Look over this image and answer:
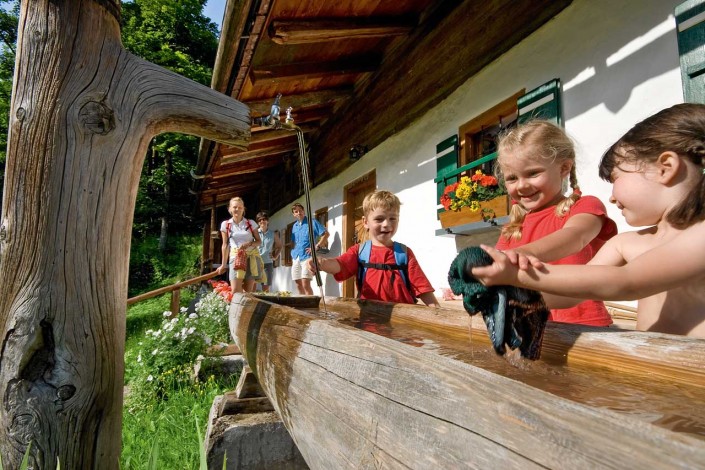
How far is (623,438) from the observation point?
39cm

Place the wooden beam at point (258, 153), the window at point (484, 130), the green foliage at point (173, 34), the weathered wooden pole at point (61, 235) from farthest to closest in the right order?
the green foliage at point (173, 34)
the wooden beam at point (258, 153)
the window at point (484, 130)
the weathered wooden pole at point (61, 235)

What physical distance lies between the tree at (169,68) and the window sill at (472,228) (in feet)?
53.7

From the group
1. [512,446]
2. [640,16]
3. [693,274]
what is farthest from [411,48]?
[512,446]

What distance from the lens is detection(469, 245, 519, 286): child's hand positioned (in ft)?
3.14

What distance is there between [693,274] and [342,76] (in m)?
5.84

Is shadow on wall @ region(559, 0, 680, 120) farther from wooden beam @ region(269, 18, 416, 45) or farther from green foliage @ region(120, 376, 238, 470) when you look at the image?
green foliage @ region(120, 376, 238, 470)

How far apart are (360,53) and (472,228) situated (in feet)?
10.6

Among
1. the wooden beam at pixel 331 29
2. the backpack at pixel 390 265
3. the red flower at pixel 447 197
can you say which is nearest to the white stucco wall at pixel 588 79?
the red flower at pixel 447 197

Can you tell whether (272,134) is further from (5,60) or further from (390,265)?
(5,60)

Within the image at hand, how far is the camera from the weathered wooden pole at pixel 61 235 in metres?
1.26

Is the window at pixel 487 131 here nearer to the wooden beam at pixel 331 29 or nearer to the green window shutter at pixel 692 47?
the green window shutter at pixel 692 47

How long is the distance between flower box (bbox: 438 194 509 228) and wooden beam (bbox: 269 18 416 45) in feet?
7.18

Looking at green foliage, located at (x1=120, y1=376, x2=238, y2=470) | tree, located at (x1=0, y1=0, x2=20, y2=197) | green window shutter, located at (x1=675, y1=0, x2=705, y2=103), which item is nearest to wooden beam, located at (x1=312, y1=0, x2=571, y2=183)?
green window shutter, located at (x1=675, y1=0, x2=705, y2=103)

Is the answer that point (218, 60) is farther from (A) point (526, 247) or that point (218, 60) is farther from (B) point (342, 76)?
(A) point (526, 247)
